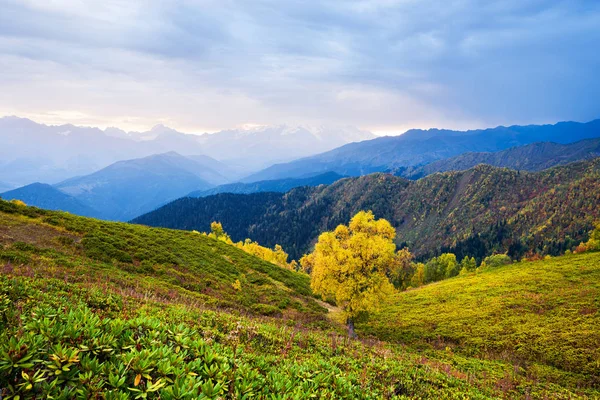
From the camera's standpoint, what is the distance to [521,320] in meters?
32.9

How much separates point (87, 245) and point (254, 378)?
30889mm

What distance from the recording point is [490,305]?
3894 cm

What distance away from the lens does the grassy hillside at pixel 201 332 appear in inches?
177

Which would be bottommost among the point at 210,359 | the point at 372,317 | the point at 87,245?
the point at 372,317

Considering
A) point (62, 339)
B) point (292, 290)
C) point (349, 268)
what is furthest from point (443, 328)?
point (62, 339)

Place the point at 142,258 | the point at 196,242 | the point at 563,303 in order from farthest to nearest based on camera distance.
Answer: the point at 196,242
the point at 563,303
the point at 142,258

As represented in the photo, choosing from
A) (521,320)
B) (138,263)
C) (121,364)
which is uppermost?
(121,364)

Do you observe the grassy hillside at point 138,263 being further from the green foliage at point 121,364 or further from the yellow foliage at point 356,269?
the green foliage at point 121,364

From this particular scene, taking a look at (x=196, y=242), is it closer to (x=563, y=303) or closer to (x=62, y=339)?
(x=62, y=339)

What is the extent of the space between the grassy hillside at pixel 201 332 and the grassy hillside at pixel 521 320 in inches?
11.4

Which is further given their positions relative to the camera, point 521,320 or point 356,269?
point 521,320

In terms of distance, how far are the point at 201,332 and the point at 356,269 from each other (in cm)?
2238

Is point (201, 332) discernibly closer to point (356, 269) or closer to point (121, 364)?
point (121, 364)

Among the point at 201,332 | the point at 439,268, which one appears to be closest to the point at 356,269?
the point at 201,332
